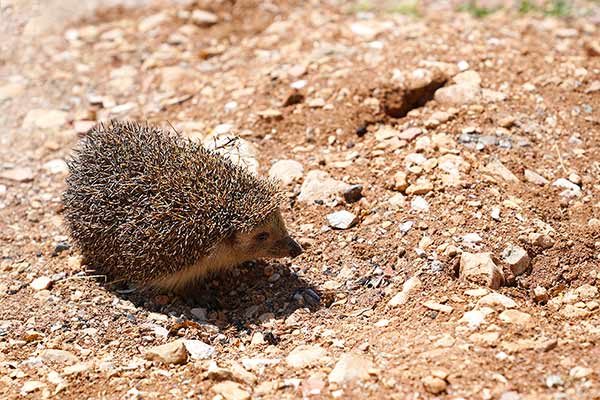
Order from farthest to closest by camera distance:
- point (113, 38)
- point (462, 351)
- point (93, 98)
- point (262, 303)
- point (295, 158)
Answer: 1. point (113, 38)
2. point (93, 98)
3. point (295, 158)
4. point (262, 303)
5. point (462, 351)

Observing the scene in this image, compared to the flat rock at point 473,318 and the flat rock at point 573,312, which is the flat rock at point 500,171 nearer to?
the flat rock at point 573,312

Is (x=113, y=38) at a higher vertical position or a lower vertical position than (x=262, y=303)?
higher

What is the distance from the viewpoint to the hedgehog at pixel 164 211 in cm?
596

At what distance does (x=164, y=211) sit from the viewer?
5.91 m

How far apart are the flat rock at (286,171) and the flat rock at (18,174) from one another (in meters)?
2.50

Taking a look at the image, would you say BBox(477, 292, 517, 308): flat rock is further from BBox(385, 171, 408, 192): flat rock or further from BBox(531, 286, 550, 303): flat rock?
BBox(385, 171, 408, 192): flat rock

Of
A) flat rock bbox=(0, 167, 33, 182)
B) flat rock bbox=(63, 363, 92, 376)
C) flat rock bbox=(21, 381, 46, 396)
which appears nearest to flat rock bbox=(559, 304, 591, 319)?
flat rock bbox=(63, 363, 92, 376)

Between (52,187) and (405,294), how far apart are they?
12.7 ft

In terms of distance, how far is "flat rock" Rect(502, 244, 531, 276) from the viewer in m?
5.84

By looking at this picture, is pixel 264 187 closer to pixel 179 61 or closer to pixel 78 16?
pixel 179 61

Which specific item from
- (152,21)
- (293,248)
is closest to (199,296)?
(293,248)

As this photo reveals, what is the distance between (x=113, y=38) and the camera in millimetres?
10000

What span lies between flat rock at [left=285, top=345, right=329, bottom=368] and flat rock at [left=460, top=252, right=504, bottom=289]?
1258 millimetres

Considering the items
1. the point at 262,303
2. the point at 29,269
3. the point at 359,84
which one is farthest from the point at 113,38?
the point at 262,303
